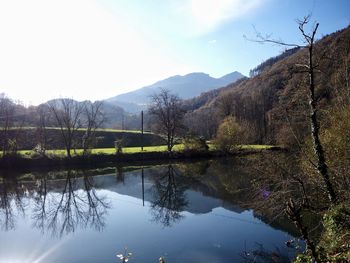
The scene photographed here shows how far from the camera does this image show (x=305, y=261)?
26.5 feet

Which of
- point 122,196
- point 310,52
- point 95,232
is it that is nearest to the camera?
point 310,52

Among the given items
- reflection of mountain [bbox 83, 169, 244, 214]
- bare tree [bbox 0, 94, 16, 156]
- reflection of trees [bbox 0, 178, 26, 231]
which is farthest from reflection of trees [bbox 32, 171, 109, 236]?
bare tree [bbox 0, 94, 16, 156]

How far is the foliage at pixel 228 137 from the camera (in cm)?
5306

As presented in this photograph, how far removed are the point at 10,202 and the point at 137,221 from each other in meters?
11.5

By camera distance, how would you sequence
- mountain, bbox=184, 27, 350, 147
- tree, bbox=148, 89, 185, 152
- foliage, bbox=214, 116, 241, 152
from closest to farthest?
mountain, bbox=184, 27, 350, 147 < foliage, bbox=214, 116, 241, 152 < tree, bbox=148, 89, 185, 152

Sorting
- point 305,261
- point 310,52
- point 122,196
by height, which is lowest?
point 122,196

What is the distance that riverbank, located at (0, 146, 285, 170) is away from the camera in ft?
136

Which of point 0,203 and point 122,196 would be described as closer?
point 0,203

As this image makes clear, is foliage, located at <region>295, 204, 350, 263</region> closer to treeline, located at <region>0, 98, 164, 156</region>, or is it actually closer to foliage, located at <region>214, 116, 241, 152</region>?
treeline, located at <region>0, 98, 164, 156</region>

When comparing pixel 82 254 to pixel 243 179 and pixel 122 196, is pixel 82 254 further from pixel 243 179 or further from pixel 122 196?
pixel 243 179

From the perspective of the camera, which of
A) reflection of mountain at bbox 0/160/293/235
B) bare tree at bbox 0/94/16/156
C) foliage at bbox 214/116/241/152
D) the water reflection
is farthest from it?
foliage at bbox 214/116/241/152

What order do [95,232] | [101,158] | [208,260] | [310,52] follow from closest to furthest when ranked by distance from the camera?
[310,52], [208,260], [95,232], [101,158]

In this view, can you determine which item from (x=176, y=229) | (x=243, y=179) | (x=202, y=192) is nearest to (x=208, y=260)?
(x=176, y=229)

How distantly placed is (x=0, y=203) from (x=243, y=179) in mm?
19486
